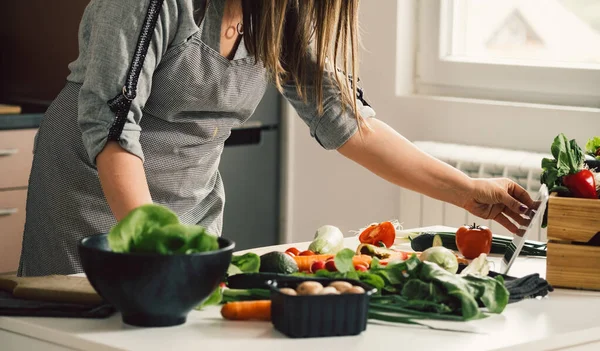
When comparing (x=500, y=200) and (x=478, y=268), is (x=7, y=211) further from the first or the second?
(x=478, y=268)

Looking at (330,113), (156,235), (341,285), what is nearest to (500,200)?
(330,113)

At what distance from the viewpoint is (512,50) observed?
3055 mm

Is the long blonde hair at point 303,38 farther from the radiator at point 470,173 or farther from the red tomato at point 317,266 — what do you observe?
the radiator at point 470,173

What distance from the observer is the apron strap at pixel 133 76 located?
1474 mm

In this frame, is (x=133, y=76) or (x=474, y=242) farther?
(x=474, y=242)

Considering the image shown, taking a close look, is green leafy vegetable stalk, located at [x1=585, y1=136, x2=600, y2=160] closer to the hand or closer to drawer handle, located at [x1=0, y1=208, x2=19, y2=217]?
the hand

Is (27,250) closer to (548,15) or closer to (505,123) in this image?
(505,123)

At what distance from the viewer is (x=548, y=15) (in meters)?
2.96

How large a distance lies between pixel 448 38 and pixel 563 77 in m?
0.45

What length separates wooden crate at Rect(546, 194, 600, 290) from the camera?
4.97ft

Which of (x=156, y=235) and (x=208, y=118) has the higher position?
(x=208, y=118)

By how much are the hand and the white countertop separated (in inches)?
19.1

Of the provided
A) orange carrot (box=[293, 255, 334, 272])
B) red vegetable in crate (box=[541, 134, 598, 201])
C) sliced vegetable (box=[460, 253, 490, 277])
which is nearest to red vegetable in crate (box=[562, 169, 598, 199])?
red vegetable in crate (box=[541, 134, 598, 201])

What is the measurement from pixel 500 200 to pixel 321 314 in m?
0.76
